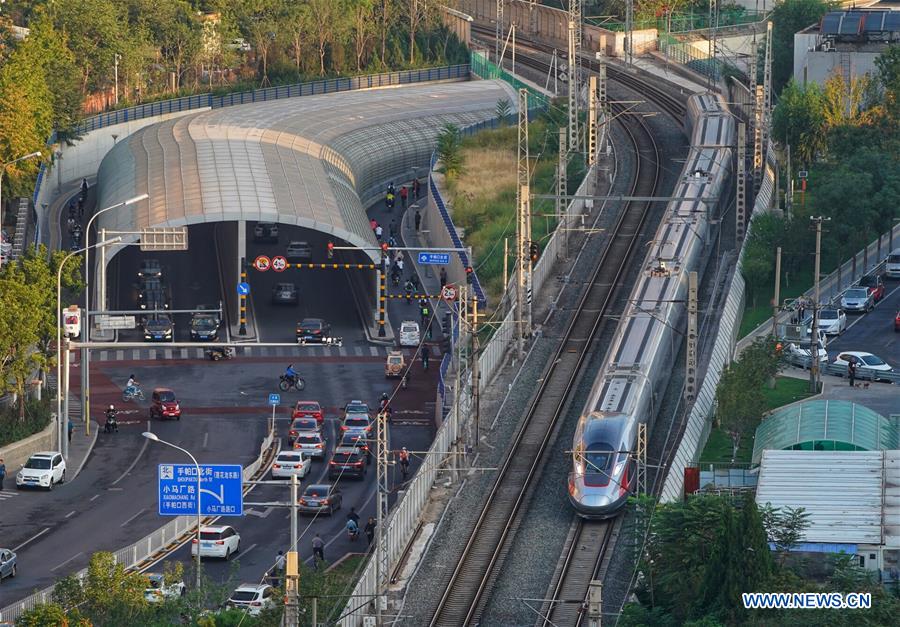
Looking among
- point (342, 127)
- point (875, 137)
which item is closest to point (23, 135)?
point (342, 127)

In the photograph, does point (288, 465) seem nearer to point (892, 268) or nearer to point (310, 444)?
point (310, 444)

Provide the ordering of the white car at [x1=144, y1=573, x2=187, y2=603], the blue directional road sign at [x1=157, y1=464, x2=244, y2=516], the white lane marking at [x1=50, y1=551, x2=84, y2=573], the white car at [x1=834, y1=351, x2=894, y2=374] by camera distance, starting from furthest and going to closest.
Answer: the white car at [x1=834, y1=351, x2=894, y2=374]
the white lane marking at [x1=50, y1=551, x2=84, y2=573]
the blue directional road sign at [x1=157, y1=464, x2=244, y2=516]
the white car at [x1=144, y1=573, x2=187, y2=603]

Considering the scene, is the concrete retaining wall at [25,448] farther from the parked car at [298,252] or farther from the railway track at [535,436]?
the parked car at [298,252]

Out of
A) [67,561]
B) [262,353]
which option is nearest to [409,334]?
[262,353]

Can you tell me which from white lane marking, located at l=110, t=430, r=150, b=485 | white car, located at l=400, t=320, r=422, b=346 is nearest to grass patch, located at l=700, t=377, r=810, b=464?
white car, located at l=400, t=320, r=422, b=346

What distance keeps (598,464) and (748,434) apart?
947cm

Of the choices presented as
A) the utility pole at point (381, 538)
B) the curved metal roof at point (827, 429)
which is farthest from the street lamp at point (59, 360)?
the curved metal roof at point (827, 429)

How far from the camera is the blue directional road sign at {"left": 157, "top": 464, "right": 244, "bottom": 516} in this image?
213 ft

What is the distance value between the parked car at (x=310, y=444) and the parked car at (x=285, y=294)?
22.5 metres

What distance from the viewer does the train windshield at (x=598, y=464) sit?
69.9 m

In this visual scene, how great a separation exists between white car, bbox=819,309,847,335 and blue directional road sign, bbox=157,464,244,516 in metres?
34.7

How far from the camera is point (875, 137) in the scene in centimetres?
11006

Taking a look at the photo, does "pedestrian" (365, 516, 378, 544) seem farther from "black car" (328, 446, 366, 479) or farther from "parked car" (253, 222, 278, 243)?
"parked car" (253, 222, 278, 243)

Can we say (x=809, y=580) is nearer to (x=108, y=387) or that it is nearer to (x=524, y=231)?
(x=524, y=231)
